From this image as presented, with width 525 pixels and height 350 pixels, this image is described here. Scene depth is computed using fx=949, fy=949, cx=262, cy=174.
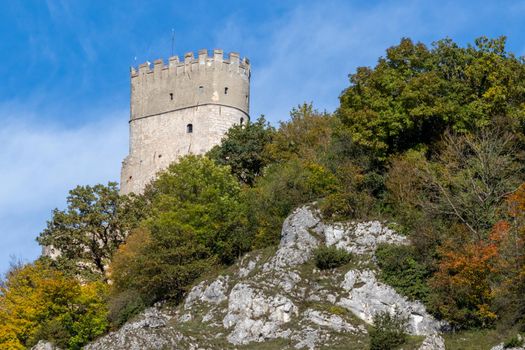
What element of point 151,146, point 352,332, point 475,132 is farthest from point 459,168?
point 151,146

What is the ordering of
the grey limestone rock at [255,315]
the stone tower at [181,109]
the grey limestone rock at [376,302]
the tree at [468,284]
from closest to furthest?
the tree at [468,284] < the grey limestone rock at [376,302] < the grey limestone rock at [255,315] < the stone tower at [181,109]

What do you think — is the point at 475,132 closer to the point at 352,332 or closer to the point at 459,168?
the point at 459,168

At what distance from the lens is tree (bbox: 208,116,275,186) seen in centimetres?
5459

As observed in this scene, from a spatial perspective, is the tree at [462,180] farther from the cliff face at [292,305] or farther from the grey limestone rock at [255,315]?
the grey limestone rock at [255,315]

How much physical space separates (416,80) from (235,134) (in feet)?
59.0

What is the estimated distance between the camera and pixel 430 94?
131ft

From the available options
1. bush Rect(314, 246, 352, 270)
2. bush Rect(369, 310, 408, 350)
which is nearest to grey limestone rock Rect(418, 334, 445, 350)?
bush Rect(369, 310, 408, 350)

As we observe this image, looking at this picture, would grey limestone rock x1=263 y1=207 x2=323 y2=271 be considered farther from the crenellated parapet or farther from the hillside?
the crenellated parapet

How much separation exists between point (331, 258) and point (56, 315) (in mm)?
14043

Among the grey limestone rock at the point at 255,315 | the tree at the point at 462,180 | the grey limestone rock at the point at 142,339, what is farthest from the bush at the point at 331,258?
the grey limestone rock at the point at 142,339

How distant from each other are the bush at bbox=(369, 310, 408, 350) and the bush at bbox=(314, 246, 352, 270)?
3.25 meters

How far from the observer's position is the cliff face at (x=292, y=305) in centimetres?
3250

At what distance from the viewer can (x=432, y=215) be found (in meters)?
36.4

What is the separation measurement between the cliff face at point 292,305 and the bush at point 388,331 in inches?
18.8
